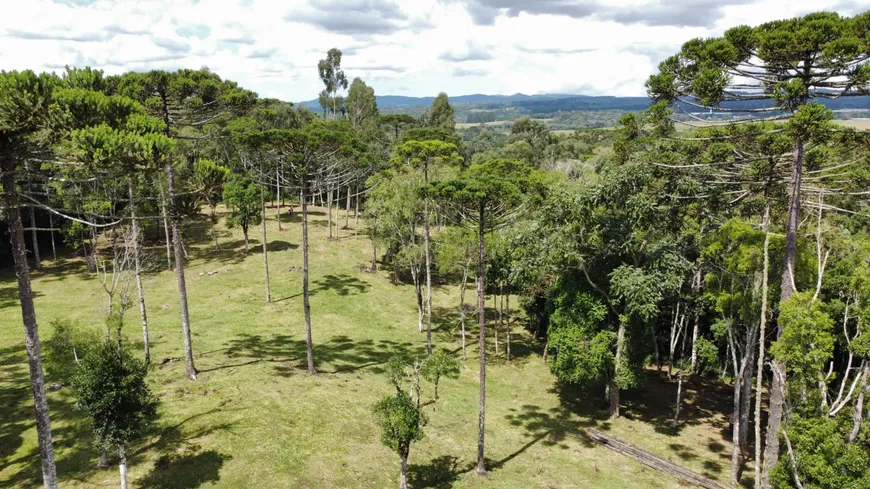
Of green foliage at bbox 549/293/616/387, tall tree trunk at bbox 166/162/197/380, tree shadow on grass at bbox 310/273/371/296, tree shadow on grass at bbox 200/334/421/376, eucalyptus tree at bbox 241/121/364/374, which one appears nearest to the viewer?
tall tree trunk at bbox 166/162/197/380

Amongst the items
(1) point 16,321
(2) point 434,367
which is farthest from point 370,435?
(1) point 16,321

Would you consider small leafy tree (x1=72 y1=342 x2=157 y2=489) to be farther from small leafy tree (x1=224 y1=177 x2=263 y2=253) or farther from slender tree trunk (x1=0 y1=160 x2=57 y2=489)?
small leafy tree (x1=224 y1=177 x2=263 y2=253)

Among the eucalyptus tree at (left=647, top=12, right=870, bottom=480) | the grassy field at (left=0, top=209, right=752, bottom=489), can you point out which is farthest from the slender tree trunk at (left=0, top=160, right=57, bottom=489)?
the eucalyptus tree at (left=647, top=12, right=870, bottom=480)

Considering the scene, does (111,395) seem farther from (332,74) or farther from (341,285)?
(332,74)

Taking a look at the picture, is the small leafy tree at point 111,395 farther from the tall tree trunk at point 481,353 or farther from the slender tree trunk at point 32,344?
the tall tree trunk at point 481,353


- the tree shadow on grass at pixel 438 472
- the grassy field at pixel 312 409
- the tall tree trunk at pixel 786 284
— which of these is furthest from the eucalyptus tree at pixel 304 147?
the tall tree trunk at pixel 786 284

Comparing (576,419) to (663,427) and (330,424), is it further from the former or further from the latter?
(330,424)

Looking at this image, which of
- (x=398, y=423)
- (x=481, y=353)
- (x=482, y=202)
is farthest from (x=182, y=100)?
(x=481, y=353)
